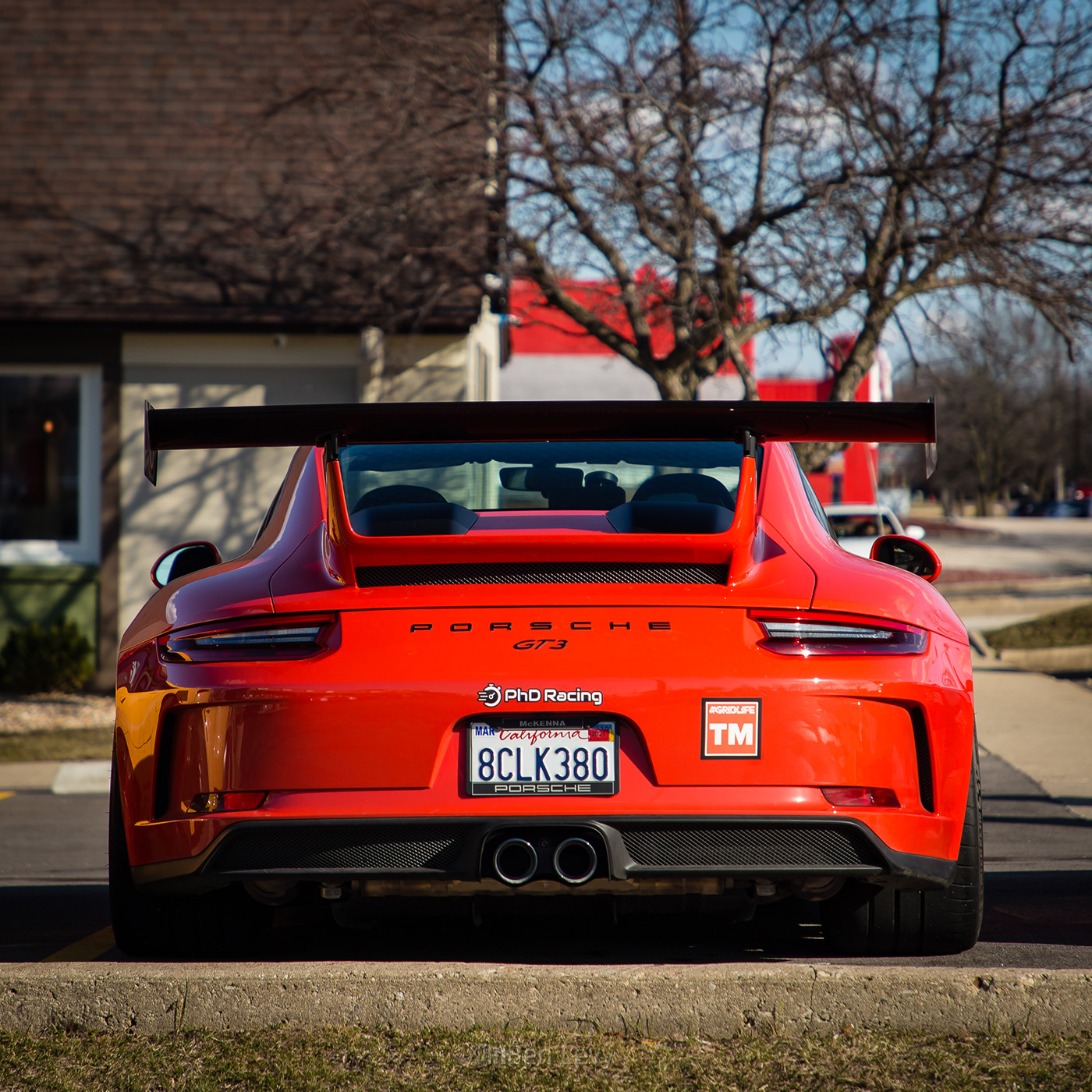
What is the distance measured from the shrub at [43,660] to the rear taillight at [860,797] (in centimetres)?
1022

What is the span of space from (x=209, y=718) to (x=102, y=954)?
1291 millimetres

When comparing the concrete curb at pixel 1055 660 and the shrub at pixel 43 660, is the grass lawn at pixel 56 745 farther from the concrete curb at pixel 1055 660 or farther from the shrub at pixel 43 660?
the concrete curb at pixel 1055 660

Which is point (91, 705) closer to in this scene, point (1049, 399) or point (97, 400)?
point (97, 400)

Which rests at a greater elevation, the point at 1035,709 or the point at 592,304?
the point at 592,304

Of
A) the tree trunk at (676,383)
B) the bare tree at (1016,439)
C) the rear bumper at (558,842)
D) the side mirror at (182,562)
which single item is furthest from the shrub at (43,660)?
the bare tree at (1016,439)

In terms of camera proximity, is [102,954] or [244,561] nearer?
[244,561]

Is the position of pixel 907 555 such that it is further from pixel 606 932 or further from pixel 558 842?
pixel 558 842

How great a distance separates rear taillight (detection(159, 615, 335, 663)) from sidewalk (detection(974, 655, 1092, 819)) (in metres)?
5.01

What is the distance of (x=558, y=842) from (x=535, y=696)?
346 mm

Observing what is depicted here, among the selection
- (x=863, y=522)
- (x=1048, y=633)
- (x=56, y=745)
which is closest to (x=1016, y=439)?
(x=863, y=522)

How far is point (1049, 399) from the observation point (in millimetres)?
76375

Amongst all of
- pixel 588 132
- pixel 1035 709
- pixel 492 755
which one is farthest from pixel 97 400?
pixel 492 755

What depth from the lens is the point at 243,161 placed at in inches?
510

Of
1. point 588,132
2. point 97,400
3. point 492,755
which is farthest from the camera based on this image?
point 97,400
